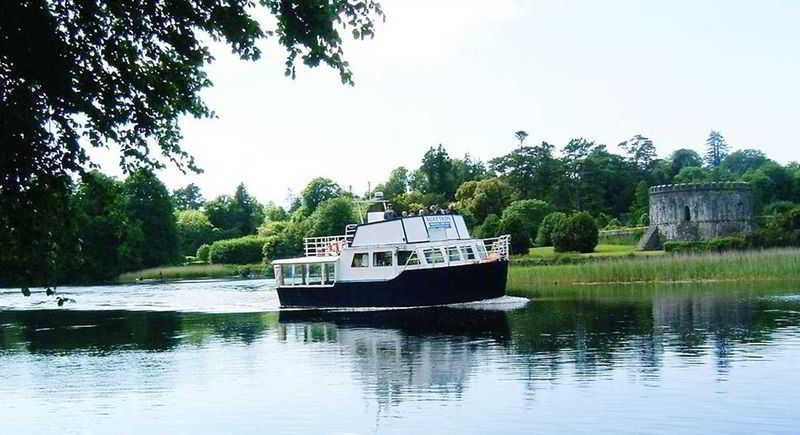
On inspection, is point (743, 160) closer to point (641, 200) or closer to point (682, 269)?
point (641, 200)

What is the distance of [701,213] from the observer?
262 feet

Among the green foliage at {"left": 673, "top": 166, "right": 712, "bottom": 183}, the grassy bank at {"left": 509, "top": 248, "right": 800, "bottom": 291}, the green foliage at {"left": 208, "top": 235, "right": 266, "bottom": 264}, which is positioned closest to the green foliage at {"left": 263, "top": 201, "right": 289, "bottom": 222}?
the green foliage at {"left": 208, "top": 235, "right": 266, "bottom": 264}

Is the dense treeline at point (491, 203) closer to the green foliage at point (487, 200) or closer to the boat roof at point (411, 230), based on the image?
the green foliage at point (487, 200)

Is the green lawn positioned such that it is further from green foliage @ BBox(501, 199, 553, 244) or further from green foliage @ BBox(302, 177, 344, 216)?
green foliage @ BBox(302, 177, 344, 216)

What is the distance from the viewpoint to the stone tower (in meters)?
79.4

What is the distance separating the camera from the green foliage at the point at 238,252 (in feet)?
361

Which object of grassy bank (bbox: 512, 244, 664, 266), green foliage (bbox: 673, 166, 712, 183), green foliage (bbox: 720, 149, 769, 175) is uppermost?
green foliage (bbox: 720, 149, 769, 175)

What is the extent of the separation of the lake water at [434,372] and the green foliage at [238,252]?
71778 mm

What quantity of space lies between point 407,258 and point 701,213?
47.7 m

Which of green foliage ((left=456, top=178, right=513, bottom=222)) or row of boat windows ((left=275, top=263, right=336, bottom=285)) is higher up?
green foliage ((left=456, top=178, right=513, bottom=222))

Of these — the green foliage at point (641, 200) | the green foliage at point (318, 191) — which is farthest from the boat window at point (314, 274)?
the green foliage at point (318, 191)

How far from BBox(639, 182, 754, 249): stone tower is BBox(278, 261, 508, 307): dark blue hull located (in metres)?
42.3

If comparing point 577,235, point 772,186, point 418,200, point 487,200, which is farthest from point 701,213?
point 418,200

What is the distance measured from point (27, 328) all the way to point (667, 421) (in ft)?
108
